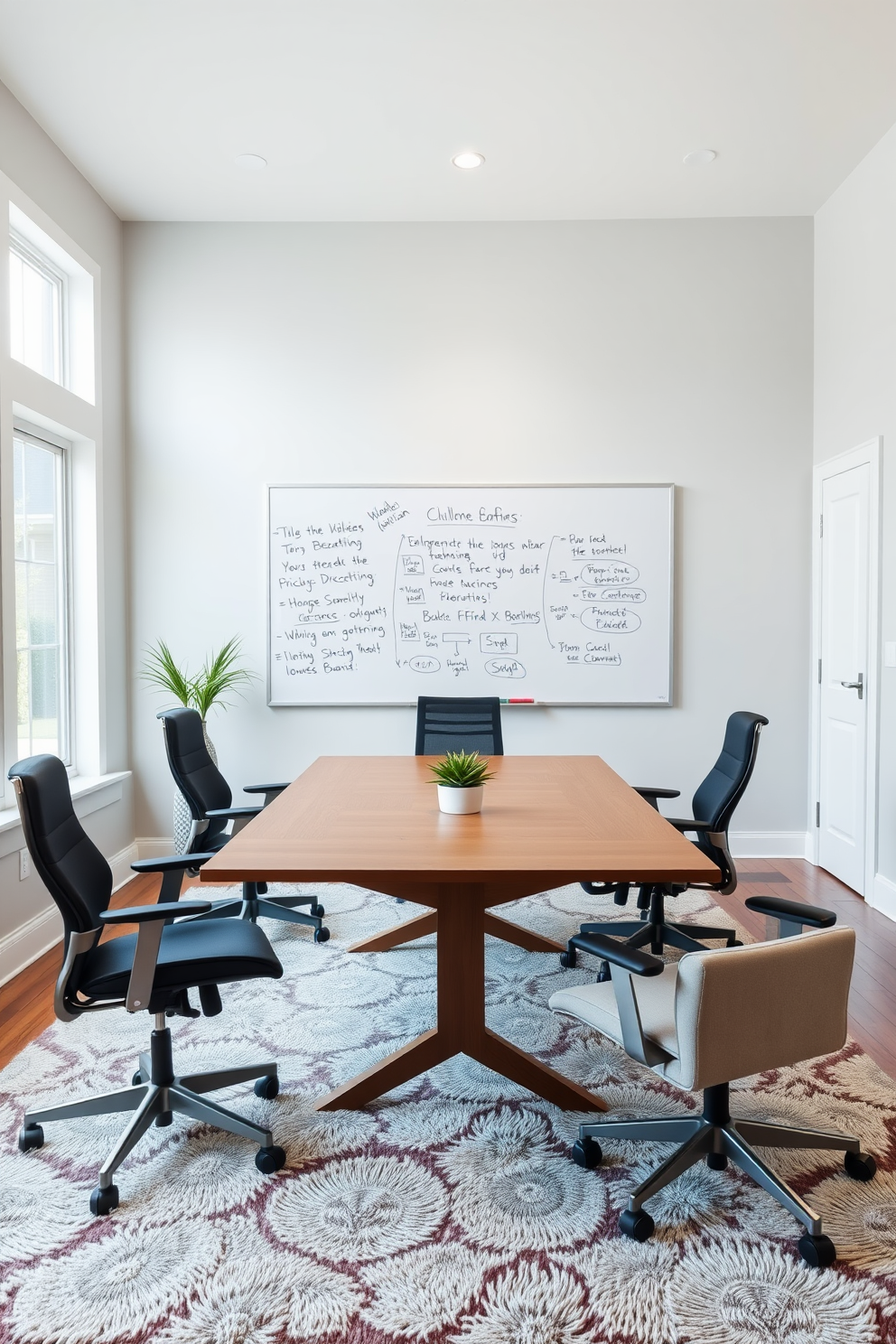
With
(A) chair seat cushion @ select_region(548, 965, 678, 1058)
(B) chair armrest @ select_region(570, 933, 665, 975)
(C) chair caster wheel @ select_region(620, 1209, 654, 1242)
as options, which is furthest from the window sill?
(C) chair caster wheel @ select_region(620, 1209, 654, 1242)

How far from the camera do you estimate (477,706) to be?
13.7ft

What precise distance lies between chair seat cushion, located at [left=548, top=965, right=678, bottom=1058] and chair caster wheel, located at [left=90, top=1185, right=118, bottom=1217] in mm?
1071

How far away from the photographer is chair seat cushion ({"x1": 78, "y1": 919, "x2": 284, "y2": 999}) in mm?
2045

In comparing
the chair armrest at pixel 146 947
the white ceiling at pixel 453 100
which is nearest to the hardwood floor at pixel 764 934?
the chair armrest at pixel 146 947

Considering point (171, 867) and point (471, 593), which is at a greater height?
point (471, 593)

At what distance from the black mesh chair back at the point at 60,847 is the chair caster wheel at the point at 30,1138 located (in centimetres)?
54

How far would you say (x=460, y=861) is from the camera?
6.98 ft

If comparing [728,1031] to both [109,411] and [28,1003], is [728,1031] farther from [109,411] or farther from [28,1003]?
[109,411]

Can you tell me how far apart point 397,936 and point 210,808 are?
0.90 meters

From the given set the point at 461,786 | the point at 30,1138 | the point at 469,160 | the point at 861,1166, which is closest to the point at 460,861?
the point at 461,786

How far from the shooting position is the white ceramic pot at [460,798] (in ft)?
8.84

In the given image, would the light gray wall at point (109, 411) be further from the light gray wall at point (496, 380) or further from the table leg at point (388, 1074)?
the table leg at point (388, 1074)

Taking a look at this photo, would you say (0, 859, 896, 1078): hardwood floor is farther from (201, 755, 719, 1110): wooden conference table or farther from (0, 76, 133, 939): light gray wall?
(201, 755, 719, 1110): wooden conference table

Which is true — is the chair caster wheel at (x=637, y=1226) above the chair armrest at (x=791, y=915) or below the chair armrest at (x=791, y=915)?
below
